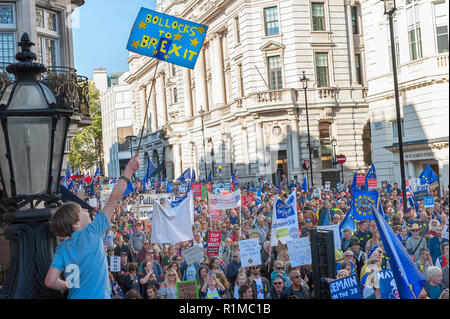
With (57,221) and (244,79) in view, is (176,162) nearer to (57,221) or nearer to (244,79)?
(244,79)

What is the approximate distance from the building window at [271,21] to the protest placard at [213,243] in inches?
1395

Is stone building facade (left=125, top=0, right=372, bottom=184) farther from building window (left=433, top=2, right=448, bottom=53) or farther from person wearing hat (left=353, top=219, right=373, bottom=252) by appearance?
building window (left=433, top=2, right=448, bottom=53)

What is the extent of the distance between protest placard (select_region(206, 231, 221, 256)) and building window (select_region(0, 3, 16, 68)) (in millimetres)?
6974

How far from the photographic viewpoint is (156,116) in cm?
7700

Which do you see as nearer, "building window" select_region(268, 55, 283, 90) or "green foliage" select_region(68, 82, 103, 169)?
"building window" select_region(268, 55, 283, 90)

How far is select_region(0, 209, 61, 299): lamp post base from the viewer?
3.77 metres

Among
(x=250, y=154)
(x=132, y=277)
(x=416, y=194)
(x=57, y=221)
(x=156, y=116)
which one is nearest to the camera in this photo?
(x=57, y=221)

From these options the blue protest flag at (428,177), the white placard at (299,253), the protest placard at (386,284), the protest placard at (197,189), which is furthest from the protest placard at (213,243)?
the protest placard at (197,189)

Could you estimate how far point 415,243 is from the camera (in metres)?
11.2

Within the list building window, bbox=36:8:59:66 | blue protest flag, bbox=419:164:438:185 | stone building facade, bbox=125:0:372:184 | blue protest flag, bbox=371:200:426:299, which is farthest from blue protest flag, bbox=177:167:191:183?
blue protest flag, bbox=371:200:426:299

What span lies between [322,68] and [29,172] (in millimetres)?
44391

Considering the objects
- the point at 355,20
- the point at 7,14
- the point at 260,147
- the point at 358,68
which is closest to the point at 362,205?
the point at 7,14

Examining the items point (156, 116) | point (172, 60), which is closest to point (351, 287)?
point (172, 60)

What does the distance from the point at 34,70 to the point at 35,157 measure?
60cm
